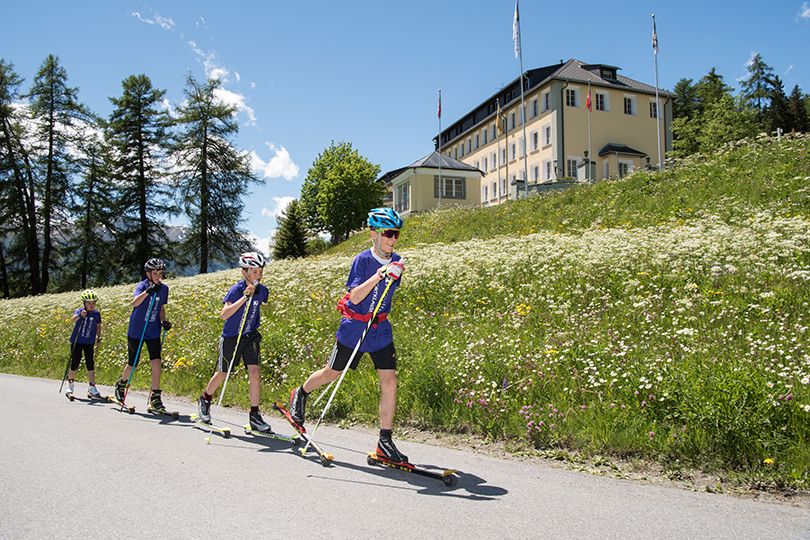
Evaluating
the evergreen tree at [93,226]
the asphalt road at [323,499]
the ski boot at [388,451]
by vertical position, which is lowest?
the asphalt road at [323,499]

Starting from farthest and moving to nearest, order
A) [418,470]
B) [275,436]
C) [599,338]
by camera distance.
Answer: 1. [599,338]
2. [275,436]
3. [418,470]

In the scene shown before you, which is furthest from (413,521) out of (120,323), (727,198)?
(727,198)

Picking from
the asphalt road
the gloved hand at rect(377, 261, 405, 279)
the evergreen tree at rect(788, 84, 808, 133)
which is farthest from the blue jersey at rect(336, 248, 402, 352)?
the evergreen tree at rect(788, 84, 808, 133)

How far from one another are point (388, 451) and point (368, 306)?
137cm

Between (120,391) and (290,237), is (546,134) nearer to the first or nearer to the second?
(290,237)

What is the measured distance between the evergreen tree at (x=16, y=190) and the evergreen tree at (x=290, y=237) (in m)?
24.4

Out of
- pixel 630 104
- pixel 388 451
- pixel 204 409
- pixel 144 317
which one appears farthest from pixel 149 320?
pixel 630 104

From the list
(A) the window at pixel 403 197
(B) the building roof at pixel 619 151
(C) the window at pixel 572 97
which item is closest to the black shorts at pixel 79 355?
A: (A) the window at pixel 403 197

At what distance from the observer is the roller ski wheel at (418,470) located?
3850 mm

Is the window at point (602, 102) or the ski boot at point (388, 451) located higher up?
the window at point (602, 102)

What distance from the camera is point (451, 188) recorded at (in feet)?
153

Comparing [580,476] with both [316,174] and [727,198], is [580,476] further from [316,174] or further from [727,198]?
[316,174]

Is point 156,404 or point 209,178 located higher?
point 209,178

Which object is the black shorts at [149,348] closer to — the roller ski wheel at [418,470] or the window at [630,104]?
the roller ski wheel at [418,470]
